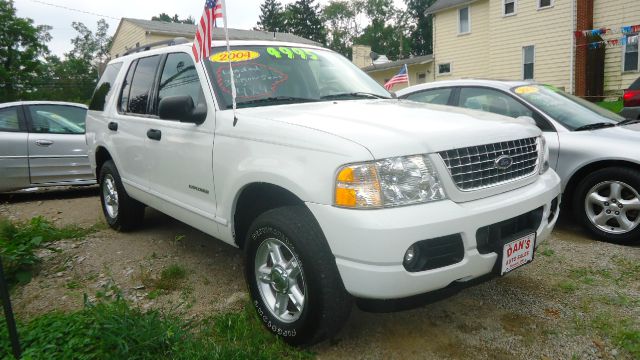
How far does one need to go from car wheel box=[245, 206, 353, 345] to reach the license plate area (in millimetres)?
822

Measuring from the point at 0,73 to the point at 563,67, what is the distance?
36482mm

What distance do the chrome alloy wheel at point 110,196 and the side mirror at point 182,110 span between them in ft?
7.10

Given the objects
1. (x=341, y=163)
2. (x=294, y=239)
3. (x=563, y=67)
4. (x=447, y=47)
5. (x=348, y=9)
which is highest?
(x=348, y=9)

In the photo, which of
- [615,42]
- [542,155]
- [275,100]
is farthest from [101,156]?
[615,42]

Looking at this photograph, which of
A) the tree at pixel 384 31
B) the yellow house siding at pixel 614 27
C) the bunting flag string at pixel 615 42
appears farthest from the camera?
the tree at pixel 384 31

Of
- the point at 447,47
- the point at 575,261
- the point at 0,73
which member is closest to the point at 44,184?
the point at 575,261

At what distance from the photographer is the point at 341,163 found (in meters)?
2.28

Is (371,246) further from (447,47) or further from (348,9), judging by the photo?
(348,9)

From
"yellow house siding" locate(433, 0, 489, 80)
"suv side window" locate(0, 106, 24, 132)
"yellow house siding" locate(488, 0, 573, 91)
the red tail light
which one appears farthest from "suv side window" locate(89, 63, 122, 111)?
"yellow house siding" locate(433, 0, 489, 80)

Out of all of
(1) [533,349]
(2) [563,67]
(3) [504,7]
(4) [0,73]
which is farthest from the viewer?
(4) [0,73]

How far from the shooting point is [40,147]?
269 inches

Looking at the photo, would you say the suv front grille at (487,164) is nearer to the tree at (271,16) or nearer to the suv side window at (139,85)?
the suv side window at (139,85)

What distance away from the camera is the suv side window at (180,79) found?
351cm

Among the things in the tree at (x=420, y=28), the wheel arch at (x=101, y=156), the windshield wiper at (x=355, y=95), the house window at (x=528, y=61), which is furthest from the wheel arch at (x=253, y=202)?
the tree at (x=420, y=28)
